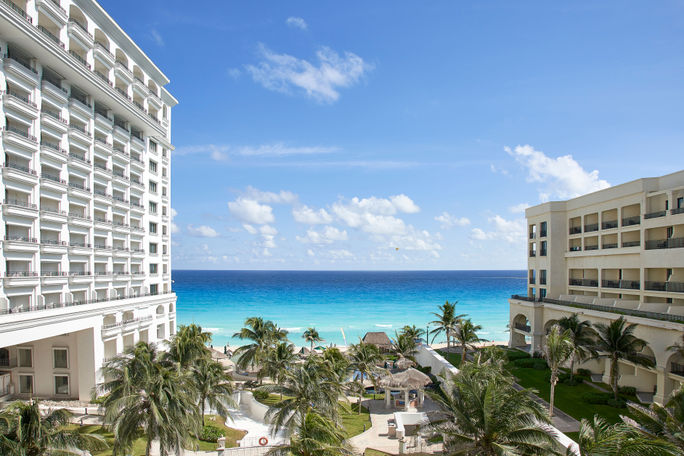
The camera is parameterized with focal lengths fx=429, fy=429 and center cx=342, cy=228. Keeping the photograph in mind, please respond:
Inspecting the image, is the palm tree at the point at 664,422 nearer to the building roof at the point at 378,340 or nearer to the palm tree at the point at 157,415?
the palm tree at the point at 157,415

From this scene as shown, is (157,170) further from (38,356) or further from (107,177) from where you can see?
(38,356)

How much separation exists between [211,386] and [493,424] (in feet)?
59.6

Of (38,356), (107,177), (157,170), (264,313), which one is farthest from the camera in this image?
(264,313)

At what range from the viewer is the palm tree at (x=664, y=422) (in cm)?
1551

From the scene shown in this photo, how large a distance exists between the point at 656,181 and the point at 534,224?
1635 cm

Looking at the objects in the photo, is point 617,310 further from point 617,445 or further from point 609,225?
point 617,445

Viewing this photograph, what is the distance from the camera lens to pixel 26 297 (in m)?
29.6

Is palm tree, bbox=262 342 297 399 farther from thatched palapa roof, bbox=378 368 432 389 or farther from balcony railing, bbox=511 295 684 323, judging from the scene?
balcony railing, bbox=511 295 684 323

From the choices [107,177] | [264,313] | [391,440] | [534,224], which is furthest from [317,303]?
[391,440]

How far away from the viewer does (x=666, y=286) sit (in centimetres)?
3409

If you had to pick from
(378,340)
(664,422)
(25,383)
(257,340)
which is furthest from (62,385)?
(664,422)

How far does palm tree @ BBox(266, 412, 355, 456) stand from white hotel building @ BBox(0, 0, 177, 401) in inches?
793

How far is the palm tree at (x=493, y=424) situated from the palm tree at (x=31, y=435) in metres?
13.6

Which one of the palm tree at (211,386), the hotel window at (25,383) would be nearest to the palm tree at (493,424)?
the palm tree at (211,386)
